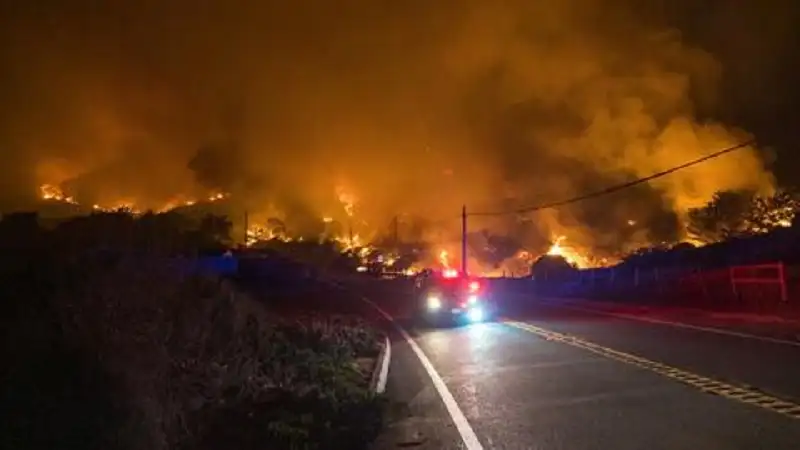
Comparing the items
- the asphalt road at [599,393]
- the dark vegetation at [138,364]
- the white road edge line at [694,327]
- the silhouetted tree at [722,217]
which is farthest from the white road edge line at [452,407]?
Result: the silhouetted tree at [722,217]

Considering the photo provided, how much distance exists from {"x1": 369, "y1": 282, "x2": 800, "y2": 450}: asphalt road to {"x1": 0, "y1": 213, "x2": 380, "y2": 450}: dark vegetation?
3.14ft

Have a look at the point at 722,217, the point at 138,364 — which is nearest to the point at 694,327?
the point at 138,364

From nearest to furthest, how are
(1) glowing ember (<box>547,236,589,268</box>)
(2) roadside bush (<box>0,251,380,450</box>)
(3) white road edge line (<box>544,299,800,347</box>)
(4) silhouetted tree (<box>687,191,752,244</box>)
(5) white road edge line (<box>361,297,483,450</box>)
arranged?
(2) roadside bush (<box>0,251,380,450</box>) < (5) white road edge line (<box>361,297,483,450</box>) < (3) white road edge line (<box>544,299,800,347</box>) < (4) silhouetted tree (<box>687,191,752,244</box>) < (1) glowing ember (<box>547,236,589,268</box>)

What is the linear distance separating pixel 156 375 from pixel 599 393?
18.6 ft

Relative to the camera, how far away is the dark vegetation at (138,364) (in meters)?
6.98

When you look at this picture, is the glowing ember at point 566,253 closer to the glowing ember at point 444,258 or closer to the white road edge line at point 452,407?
the glowing ember at point 444,258

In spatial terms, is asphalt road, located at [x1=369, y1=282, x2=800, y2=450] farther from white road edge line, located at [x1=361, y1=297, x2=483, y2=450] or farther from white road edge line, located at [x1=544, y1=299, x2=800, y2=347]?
white road edge line, located at [x1=544, y1=299, x2=800, y2=347]

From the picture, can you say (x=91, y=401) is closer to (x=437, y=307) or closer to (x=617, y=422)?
(x=617, y=422)

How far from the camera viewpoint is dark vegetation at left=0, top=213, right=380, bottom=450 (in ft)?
22.9

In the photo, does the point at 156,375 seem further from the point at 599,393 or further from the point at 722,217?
the point at 722,217

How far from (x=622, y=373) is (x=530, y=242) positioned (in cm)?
5674

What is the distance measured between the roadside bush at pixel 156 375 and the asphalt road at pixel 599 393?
976mm

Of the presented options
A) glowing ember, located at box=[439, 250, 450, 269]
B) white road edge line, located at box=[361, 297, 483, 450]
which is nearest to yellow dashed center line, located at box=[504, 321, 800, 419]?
white road edge line, located at box=[361, 297, 483, 450]

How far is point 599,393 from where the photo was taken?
1100cm
